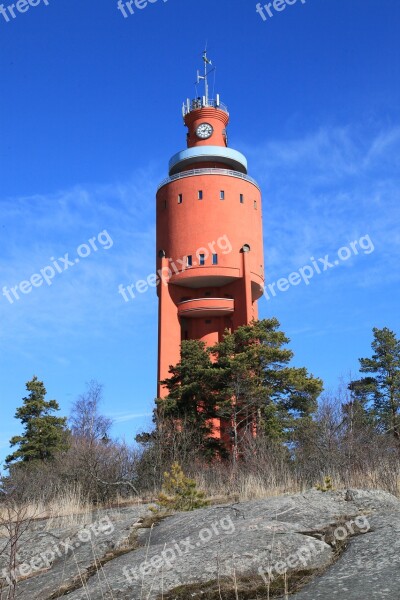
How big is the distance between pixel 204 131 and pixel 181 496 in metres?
37.8

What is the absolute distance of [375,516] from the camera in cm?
530

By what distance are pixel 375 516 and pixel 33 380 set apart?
39.8m

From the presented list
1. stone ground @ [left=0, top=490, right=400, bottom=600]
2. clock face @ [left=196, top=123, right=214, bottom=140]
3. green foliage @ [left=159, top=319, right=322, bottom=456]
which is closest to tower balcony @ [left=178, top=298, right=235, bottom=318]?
green foliage @ [left=159, top=319, right=322, bottom=456]

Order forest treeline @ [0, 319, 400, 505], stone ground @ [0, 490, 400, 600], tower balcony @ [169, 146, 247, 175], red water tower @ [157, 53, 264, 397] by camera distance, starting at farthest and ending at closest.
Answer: tower balcony @ [169, 146, 247, 175] → red water tower @ [157, 53, 264, 397] → forest treeline @ [0, 319, 400, 505] → stone ground @ [0, 490, 400, 600]

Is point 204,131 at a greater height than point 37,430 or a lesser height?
greater

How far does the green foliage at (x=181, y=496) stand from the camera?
8.88 metres

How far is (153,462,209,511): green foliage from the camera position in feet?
29.1

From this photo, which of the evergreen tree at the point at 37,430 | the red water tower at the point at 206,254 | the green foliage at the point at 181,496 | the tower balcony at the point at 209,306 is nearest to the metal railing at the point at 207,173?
the red water tower at the point at 206,254

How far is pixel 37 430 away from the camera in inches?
1608

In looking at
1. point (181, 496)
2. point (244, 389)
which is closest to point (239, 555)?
point (181, 496)

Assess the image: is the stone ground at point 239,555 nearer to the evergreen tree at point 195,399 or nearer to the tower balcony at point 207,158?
the evergreen tree at point 195,399

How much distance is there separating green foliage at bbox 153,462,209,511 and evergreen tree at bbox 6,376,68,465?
30.3 meters

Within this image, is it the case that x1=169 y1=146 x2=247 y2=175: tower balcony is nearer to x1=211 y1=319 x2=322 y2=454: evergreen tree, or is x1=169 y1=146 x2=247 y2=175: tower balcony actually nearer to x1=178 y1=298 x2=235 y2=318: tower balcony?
x1=178 y1=298 x2=235 y2=318: tower balcony

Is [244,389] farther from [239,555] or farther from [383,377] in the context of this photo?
[239,555]
